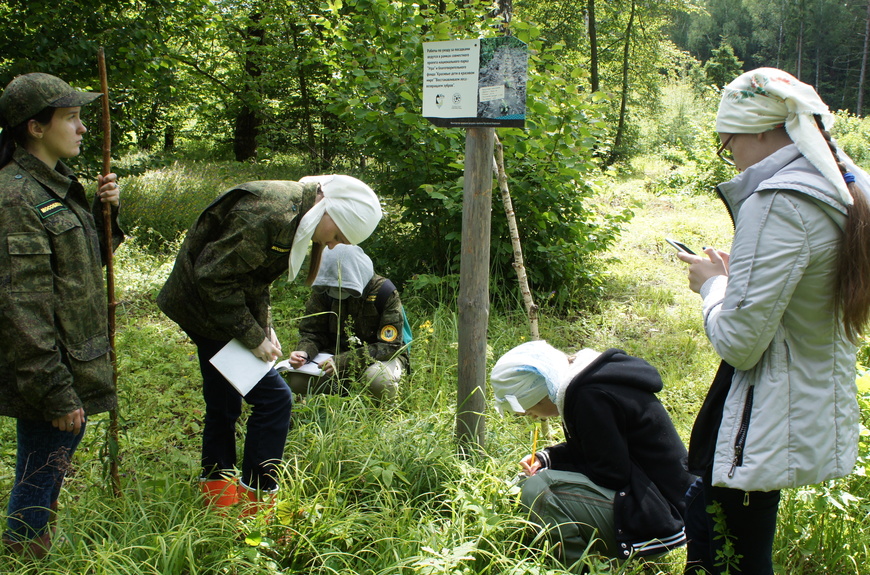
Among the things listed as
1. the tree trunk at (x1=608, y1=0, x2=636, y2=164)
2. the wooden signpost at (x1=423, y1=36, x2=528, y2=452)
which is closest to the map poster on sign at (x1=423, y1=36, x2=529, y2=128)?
the wooden signpost at (x1=423, y1=36, x2=528, y2=452)

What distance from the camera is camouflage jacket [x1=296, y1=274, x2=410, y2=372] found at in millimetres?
3535

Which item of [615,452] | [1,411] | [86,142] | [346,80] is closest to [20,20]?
[86,142]

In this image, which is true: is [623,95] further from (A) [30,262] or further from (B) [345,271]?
(A) [30,262]

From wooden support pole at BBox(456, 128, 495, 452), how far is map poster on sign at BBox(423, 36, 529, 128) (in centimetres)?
13

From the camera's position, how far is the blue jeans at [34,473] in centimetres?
208

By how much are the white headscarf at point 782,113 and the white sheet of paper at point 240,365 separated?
1754 millimetres

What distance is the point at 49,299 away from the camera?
196 centimetres

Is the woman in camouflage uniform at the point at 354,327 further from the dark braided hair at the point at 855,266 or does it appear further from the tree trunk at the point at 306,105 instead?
the tree trunk at the point at 306,105

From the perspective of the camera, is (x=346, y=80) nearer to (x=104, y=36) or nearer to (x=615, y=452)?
(x=104, y=36)

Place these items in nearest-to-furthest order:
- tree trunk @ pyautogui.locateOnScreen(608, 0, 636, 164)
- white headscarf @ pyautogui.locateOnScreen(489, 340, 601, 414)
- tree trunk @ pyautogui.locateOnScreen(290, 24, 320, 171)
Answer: white headscarf @ pyautogui.locateOnScreen(489, 340, 601, 414)
tree trunk @ pyautogui.locateOnScreen(290, 24, 320, 171)
tree trunk @ pyautogui.locateOnScreen(608, 0, 636, 164)

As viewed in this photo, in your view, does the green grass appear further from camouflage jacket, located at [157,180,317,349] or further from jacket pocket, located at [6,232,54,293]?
jacket pocket, located at [6,232,54,293]

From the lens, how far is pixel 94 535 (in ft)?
7.37

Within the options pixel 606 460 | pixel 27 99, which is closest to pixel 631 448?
pixel 606 460

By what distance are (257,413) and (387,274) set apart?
3.04 metres
